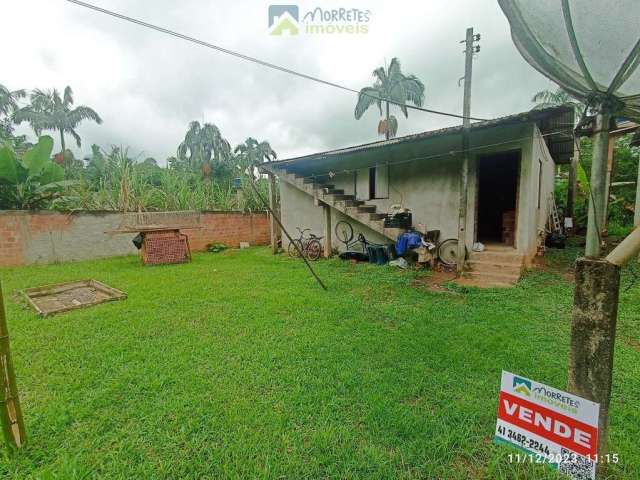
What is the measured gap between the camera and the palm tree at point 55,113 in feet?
68.3

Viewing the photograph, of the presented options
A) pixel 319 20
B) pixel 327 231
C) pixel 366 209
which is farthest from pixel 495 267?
pixel 319 20

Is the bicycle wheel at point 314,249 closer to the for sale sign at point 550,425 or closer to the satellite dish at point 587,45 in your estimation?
the for sale sign at point 550,425

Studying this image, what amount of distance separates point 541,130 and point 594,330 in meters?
7.77

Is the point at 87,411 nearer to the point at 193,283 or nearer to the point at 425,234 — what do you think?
the point at 193,283

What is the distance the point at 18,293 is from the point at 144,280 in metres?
1.96

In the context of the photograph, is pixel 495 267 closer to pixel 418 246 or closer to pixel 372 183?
pixel 418 246

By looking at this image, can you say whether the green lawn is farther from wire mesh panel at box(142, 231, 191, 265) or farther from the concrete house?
wire mesh panel at box(142, 231, 191, 265)

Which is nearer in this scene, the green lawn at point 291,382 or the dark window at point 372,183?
the green lawn at point 291,382

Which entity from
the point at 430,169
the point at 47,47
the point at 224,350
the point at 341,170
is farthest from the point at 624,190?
the point at 47,47

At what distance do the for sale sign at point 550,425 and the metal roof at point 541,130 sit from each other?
4636 millimetres

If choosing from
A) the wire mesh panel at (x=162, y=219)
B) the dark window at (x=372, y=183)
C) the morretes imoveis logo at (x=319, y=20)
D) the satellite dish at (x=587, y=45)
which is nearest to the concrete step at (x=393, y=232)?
the dark window at (x=372, y=183)

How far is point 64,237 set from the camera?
8.45 m

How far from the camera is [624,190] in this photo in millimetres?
10719

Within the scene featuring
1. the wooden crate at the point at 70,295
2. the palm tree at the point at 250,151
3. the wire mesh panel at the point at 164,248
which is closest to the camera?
the wooden crate at the point at 70,295
